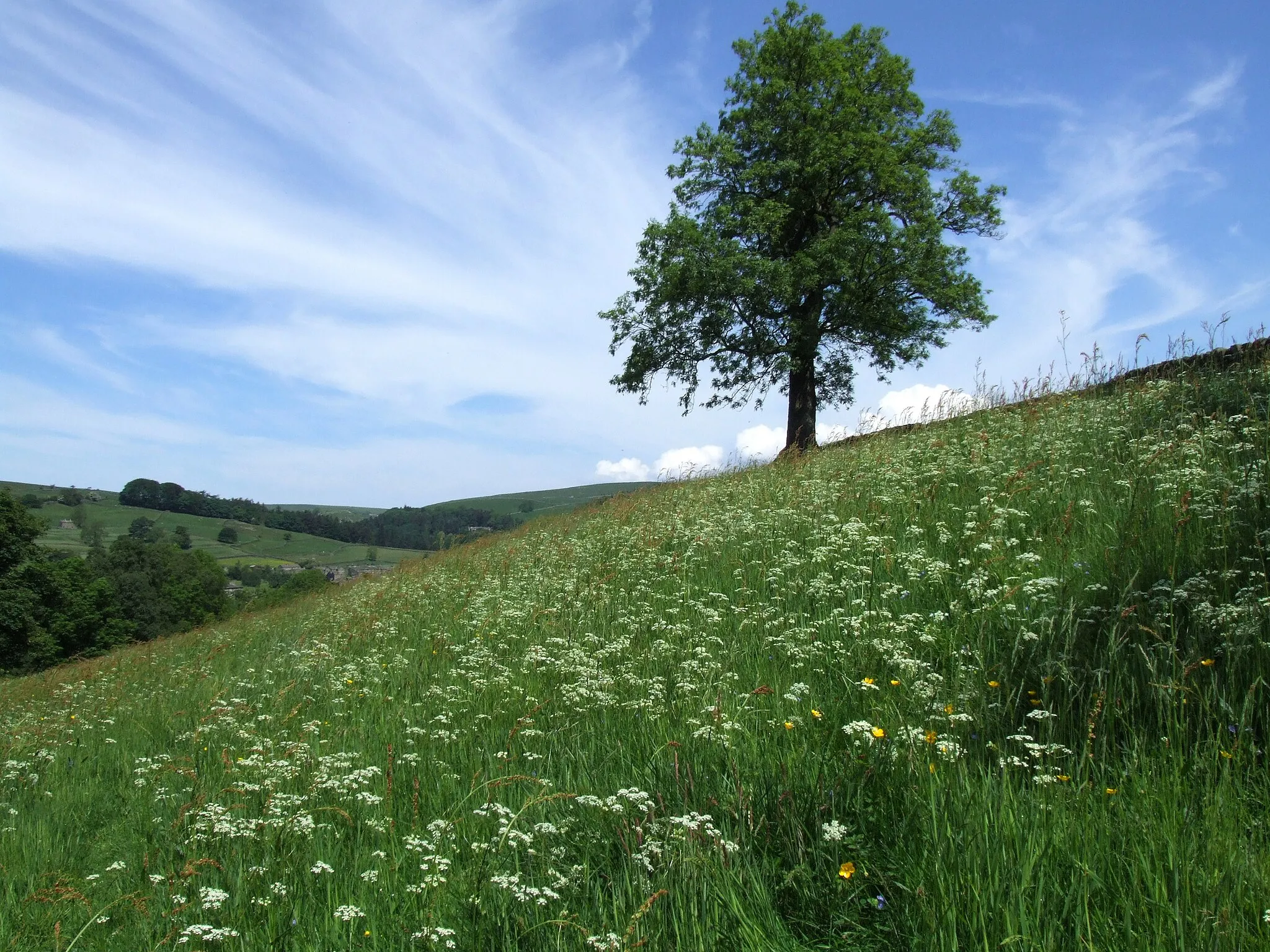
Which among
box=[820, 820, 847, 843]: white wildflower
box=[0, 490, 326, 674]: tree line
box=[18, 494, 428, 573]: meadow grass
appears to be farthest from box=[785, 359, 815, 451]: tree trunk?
box=[18, 494, 428, 573]: meadow grass

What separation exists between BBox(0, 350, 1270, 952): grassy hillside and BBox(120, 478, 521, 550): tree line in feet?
246

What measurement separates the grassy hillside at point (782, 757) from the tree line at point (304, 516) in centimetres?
7498

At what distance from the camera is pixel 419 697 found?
6.09m

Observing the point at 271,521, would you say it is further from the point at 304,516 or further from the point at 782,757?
the point at 782,757

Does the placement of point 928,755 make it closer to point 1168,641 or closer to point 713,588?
point 1168,641

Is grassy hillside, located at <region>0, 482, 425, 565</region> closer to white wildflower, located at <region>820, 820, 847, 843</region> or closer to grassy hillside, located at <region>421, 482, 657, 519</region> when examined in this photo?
grassy hillside, located at <region>421, 482, 657, 519</region>

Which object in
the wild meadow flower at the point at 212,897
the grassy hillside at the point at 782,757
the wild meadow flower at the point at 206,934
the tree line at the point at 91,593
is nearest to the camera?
the grassy hillside at the point at 782,757

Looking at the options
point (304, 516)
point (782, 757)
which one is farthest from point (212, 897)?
point (304, 516)

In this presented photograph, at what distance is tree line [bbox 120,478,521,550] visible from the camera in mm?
93438

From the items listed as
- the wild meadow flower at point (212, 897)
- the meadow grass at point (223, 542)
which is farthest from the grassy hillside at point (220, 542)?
the wild meadow flower at point (212, 897)

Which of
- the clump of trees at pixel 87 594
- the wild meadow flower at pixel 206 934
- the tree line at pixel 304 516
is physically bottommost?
the clump of trees at pixel 87 594

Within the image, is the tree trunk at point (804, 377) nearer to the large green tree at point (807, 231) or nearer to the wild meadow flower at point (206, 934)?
the large green tree at point (807, 231)

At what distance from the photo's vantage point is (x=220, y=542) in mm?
101500

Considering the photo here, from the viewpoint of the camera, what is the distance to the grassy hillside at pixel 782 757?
7.30 feet
